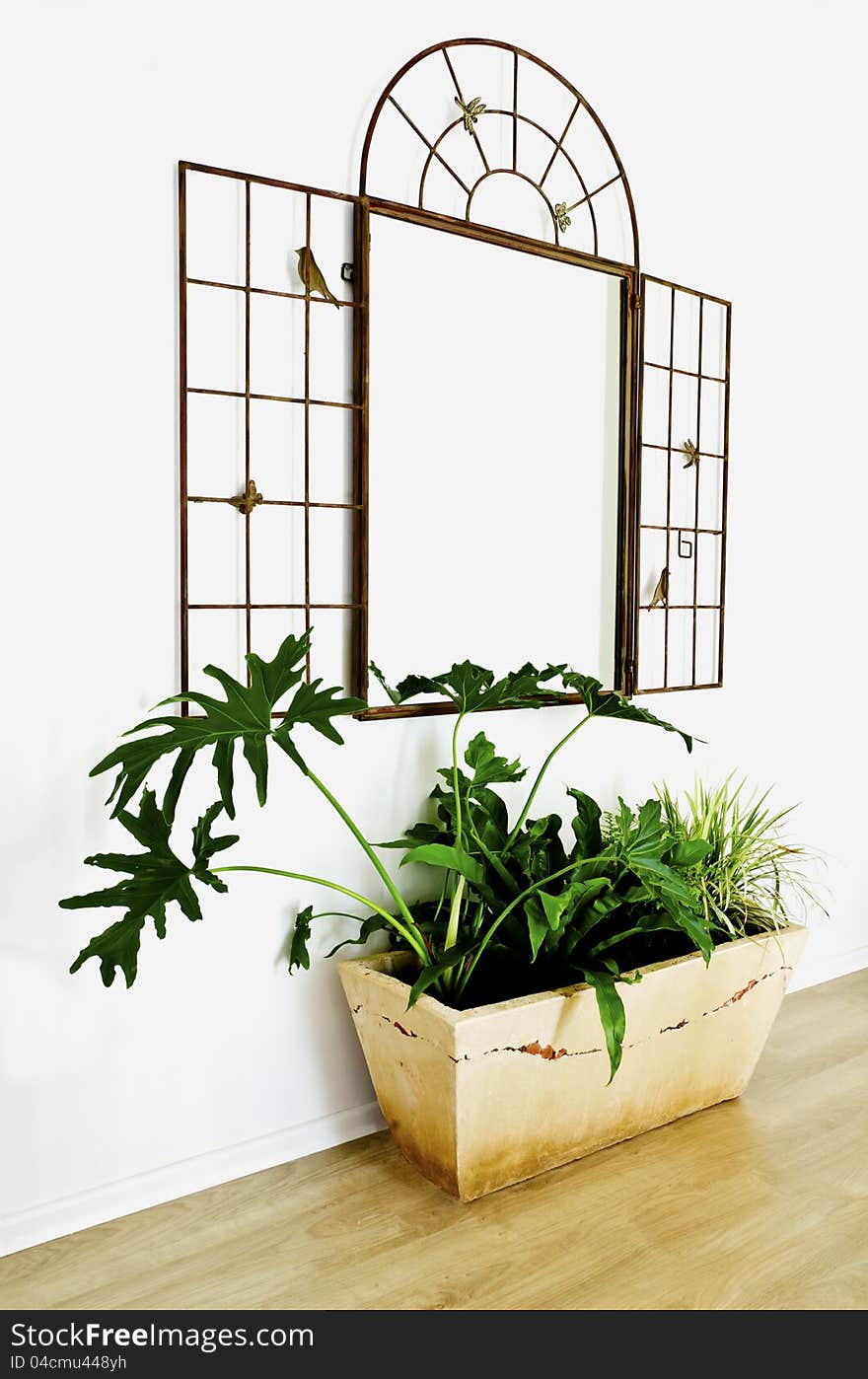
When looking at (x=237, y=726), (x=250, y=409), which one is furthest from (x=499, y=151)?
(x=237, y=726)

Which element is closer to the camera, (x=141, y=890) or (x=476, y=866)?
(x=141, y=890)

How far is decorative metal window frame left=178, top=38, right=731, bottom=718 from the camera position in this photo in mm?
1936

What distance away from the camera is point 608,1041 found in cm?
192

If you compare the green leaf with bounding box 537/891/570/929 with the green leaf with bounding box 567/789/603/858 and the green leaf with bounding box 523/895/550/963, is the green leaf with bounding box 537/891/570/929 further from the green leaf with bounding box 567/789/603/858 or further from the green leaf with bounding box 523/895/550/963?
the green leaf with bounding box 567/789/603/858

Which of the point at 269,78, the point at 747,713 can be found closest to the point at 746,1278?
the point at 747,713

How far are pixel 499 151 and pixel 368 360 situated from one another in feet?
1.84

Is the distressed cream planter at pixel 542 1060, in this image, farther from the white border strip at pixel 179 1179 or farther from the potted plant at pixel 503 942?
the white border strip at pixel 179 1179

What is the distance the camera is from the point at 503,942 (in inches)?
84.1

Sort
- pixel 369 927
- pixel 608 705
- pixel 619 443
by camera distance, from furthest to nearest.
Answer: pixel 619 443 → pixel 608 705 → pixel 369 927

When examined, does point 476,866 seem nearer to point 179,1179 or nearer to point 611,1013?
point 611,1013

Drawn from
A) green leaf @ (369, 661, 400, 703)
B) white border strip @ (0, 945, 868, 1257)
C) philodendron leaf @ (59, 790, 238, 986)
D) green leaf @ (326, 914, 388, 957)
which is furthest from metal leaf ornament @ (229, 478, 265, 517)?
white border strip @ (0, 945, 868, 1257)

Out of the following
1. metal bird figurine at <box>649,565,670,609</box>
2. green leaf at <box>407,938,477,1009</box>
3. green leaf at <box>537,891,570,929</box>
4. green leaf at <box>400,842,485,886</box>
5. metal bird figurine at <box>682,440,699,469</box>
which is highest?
metal bird figurine at <box>682,440,699,469</box>

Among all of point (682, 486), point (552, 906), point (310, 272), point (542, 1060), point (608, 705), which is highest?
point (310, 272)

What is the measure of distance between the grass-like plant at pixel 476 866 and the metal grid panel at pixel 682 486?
0.36 m
